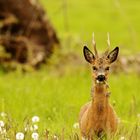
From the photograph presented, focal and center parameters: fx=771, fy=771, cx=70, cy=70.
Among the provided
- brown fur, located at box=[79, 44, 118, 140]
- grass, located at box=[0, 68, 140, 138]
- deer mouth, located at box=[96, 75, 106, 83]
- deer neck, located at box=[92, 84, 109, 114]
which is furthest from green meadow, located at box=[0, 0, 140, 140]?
deer mouth, located at box=[96, 75, 106, 83]

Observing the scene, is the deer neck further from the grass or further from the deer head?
the grass

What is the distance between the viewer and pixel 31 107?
35.3 feet

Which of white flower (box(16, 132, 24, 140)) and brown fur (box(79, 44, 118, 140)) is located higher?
brown fur (box(79, 44, 118, 140))

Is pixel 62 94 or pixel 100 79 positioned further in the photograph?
pixel 62 94

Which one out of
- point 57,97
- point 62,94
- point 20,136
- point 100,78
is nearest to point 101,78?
point 100,78

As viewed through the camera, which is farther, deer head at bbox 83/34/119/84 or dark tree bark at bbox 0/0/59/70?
dark tree bark at bbox 0/0/59/70

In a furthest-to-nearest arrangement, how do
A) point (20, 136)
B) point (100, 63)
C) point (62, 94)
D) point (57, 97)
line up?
point (62, 94)
point (57, 97)
point (100, 63)
point (20, 136)

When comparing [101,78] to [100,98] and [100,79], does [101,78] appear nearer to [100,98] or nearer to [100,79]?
[100,79]

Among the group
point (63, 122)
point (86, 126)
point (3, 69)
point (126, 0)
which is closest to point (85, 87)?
point (3, 69)

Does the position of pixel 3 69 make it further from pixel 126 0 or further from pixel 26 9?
pixel 126 0

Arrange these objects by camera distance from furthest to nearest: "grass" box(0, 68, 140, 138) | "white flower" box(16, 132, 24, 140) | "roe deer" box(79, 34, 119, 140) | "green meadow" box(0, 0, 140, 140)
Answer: "grass" box(0, 68, 140, 138) → "green meadow" box(0, 0, 140, 140) → "roe deer" box(79, 34, 119, 140) → "white flower" box(16, 132, 24, 140)

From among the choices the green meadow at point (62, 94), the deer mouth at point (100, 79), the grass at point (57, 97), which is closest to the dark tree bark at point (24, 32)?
the green meadow at point (62, 94)

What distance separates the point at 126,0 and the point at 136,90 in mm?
17136

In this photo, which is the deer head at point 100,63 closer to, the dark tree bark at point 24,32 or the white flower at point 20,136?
the white flower at point 20,136
